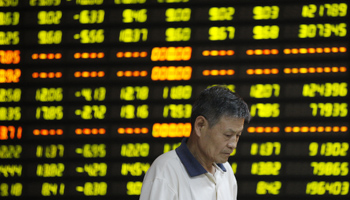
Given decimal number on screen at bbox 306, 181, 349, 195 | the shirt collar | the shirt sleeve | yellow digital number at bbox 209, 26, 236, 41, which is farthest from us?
yellow digital number at bbox 209, 26, 236, 41

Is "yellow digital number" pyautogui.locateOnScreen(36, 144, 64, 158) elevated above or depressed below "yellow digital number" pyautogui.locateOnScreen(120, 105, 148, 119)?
below

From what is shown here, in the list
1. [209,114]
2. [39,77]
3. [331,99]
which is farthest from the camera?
[39,77]

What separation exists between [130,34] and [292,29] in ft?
3.73

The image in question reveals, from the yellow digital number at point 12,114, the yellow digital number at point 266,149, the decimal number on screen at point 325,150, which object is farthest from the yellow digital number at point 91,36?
the decimal number on screen at point 325,150

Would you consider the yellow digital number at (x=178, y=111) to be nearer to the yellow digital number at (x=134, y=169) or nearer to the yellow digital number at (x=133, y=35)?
the yellow digital number at (x=134, y=169)

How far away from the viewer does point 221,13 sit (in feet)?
13.8

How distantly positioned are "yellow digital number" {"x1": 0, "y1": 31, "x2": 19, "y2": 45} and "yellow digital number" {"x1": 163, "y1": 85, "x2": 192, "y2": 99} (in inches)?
46.0

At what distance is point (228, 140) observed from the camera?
202cm

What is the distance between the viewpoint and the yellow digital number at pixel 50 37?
436 cm

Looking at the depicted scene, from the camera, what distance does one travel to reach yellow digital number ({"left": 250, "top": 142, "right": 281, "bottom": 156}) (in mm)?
4121

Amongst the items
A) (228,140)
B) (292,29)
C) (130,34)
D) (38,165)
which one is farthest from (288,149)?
(228,140)

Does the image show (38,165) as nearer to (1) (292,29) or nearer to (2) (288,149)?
(2) (288,149)

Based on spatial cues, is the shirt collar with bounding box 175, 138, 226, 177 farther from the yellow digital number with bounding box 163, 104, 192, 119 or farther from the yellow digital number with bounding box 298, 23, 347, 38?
the yellow digital number with bounding box 298, 23, 347, 38

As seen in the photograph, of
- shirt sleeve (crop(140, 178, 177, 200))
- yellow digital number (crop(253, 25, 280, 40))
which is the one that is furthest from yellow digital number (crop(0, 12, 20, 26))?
shirt sleeve (crop(140, 178, 177, 200))
